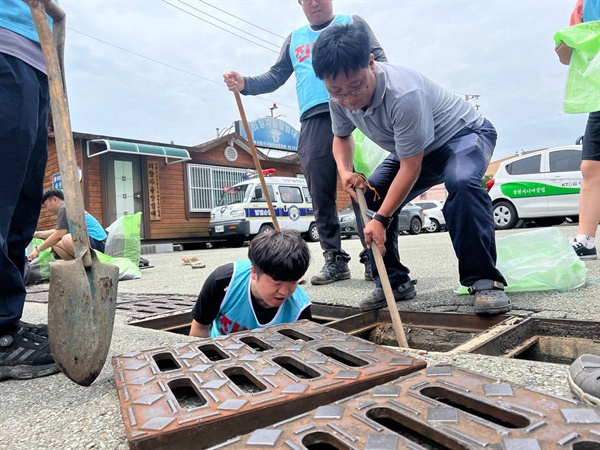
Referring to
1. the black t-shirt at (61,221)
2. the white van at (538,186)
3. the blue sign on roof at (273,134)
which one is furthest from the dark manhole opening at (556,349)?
the blue sign on roof at (273,134)

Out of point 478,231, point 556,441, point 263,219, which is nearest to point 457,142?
point 478,231

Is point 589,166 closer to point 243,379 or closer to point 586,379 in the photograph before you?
point 586,379

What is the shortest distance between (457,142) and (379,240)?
0.70 metres

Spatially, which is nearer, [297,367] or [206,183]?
[297,367]

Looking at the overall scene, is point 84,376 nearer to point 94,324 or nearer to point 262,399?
point 94,324

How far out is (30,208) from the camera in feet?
5.86

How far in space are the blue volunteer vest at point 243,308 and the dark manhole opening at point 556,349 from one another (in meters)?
0.99

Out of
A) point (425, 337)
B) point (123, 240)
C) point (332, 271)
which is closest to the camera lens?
point (425, 337)

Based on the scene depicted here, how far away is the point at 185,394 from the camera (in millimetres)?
1342

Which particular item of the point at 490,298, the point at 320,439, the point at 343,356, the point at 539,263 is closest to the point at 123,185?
the point at 539,263

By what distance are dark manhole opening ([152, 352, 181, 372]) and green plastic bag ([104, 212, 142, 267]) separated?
15.0 feet

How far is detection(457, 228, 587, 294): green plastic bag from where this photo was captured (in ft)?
8.57

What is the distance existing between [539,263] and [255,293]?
5.81 feet

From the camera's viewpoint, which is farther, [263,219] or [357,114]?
[263,219]
